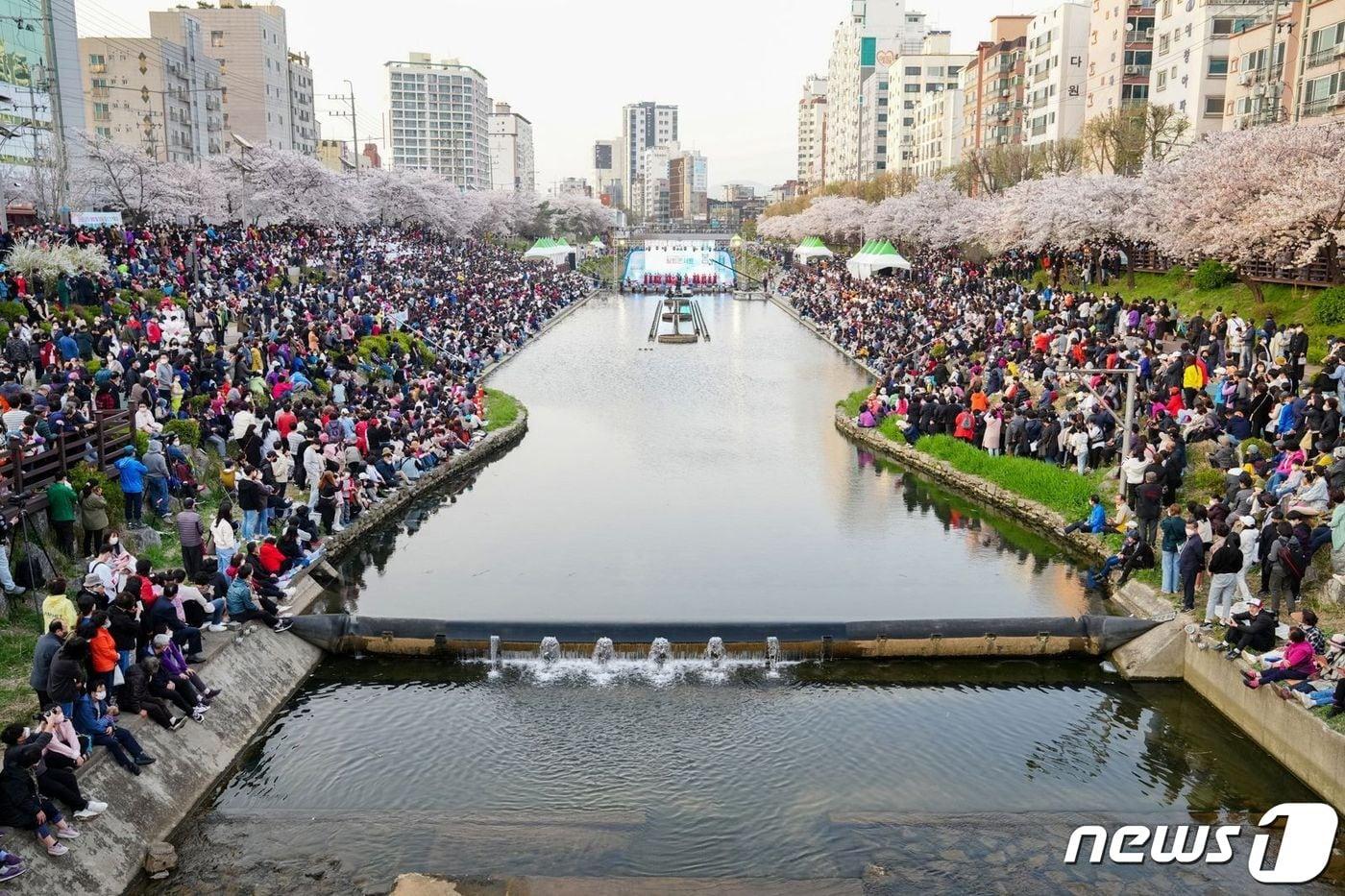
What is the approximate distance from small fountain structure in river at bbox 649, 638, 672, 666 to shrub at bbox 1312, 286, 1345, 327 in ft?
65.8

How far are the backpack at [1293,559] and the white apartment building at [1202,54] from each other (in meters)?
40.1

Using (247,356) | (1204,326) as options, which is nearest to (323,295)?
(247,356)

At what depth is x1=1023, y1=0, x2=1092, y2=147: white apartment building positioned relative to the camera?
217 feet

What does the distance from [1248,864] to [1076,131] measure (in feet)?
211

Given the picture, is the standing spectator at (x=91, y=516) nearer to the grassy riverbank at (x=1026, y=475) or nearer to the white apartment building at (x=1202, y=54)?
the grassy riverbank at (x=1026, y=475)

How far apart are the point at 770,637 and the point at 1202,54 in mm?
45126

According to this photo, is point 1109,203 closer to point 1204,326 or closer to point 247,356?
point 1204,326

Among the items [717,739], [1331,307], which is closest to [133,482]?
[717,739]

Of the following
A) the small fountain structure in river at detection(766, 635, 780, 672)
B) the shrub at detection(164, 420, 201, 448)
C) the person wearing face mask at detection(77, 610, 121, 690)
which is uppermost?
the shrub at detection(164, 420, 201, 448)

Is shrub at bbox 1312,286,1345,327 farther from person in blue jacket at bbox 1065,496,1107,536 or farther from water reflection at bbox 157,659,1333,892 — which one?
water reflection at bbox 157,659,1333,892

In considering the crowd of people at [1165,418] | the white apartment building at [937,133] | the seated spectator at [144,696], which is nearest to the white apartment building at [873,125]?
the white apartment building at [937,133]

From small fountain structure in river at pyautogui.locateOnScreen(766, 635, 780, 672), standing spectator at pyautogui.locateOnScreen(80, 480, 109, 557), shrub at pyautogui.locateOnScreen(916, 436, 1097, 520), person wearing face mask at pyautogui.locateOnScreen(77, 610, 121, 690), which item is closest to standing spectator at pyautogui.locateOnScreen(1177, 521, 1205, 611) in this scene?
shrub at pyautogui.locateOnScreen(916, 436, 1097, 520)

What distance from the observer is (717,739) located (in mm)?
12805

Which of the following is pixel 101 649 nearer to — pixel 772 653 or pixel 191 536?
pixel 191 536
